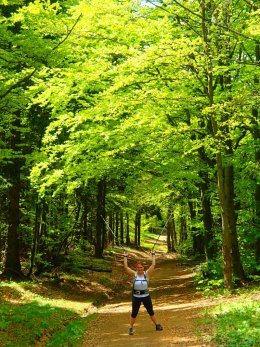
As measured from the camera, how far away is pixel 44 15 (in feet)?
44.0

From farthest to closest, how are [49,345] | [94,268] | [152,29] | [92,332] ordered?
[94,268] → [152,29] → [92,332] → [49,345]

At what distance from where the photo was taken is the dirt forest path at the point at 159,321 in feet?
30.2

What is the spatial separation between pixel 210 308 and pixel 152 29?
8.78 m

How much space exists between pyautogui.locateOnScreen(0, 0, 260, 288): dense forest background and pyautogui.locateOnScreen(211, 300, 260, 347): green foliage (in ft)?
8.53

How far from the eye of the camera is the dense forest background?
11.8 metres

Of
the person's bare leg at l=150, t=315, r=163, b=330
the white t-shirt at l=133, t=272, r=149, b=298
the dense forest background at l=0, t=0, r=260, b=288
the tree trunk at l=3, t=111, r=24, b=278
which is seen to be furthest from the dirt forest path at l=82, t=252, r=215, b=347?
the tree trunk at l=3, t=111, r=24, b=278

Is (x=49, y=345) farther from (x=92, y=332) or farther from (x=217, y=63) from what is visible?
(x=217, y=63)

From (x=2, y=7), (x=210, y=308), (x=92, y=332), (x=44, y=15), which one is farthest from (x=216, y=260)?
(x=2, y=7)

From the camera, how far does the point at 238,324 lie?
348 inches

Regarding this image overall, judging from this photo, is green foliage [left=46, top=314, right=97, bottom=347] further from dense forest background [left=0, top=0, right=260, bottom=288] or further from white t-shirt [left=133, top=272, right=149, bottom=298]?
dense forest background [left=0, top=0, right=260, bottom=288]

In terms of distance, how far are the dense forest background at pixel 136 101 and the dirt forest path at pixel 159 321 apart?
72.4 inches

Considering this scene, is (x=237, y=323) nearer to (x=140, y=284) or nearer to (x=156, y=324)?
(x=156, y=324)

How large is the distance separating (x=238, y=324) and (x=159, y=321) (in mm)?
3198

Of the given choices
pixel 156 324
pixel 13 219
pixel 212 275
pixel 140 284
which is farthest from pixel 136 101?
pixel 212 275
